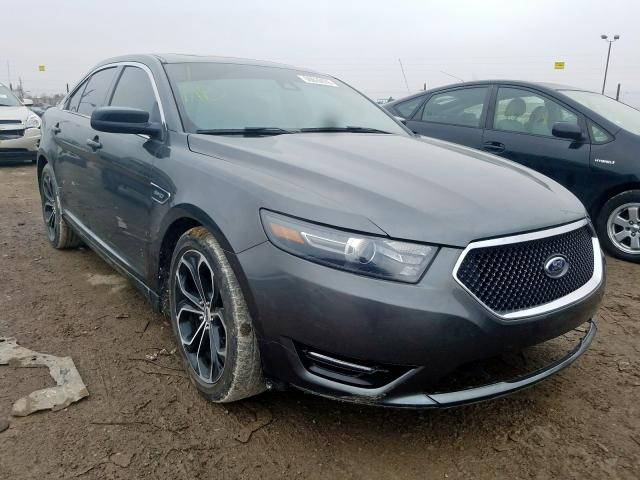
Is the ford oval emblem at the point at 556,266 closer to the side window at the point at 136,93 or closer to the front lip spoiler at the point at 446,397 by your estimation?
the front lip spoiler at the point at 446,397

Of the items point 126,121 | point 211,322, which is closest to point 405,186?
point 211,322

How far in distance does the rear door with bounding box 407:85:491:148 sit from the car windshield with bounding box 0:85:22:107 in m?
8.33

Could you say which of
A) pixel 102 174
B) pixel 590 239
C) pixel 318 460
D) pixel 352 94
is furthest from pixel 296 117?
pixel 318 460

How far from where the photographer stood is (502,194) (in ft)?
7.04

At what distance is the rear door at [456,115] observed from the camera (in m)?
5.35

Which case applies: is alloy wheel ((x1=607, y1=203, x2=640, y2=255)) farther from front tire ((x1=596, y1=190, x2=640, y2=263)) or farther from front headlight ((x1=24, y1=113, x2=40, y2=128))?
front headlight ((x1=24, y1=113, x2=40, y2=128))

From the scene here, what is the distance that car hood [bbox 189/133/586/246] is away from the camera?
73.0 inches

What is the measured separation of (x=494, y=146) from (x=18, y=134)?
8.37 metres

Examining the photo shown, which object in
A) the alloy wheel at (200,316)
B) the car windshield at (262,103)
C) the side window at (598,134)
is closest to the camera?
the alloy wheel at (200,316)

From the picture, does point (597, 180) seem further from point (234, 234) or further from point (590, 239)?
point (234, 234)

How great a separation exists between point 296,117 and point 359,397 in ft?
5.61

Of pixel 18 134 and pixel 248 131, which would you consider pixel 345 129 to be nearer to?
pixel 248 131

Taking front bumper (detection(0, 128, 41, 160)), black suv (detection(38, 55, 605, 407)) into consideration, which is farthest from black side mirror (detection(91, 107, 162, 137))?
front bumper (detection(0, 128, 41, 160))

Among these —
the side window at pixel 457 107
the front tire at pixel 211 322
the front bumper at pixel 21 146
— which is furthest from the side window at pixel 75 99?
the front bumper at pixel 21 146
